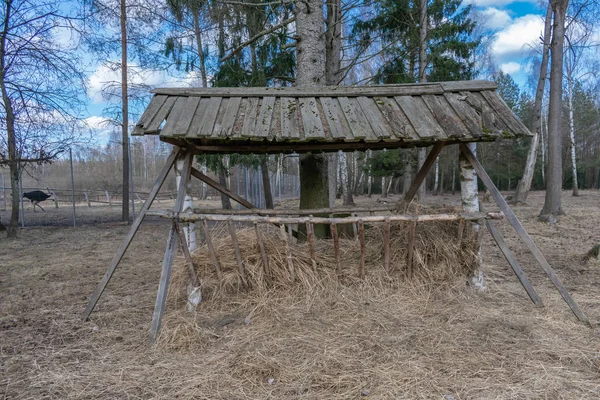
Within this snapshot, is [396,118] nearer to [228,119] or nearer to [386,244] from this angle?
[386,244]

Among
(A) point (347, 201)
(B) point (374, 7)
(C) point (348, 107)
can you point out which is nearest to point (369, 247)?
(C) point (348, 107)

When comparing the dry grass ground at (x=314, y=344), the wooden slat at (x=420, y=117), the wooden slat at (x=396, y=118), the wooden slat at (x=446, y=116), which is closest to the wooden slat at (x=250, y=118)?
Result: the wooden slat at (x=396, y=118)

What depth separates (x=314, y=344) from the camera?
3.22 m

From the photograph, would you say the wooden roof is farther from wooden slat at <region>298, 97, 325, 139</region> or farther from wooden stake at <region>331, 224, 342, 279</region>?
wooden stake at <region>331, 224, 342, 279</region>

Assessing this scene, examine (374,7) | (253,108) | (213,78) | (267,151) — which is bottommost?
(267,151)

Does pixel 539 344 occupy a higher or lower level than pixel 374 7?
lower

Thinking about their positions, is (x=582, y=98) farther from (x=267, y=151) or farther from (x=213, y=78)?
(x=267, y=151)

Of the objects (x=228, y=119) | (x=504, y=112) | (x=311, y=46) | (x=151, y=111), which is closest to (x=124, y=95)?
(x=311, y=46)

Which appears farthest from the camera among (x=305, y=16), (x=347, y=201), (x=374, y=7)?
(x=347, y=201)

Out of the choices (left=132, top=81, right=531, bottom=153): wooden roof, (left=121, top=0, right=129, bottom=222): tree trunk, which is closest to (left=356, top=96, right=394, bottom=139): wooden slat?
(left=132, top=81, right=531, bottom=153): wooden roof

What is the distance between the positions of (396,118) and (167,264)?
113 inches

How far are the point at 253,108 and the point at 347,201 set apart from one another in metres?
15.8

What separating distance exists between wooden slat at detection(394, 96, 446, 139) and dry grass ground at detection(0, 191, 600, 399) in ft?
5.93

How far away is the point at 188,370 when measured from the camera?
2871mm
